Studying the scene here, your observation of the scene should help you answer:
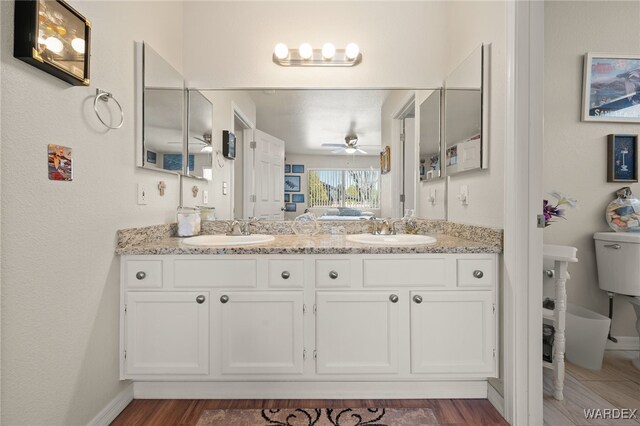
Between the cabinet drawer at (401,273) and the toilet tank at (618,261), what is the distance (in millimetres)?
1538

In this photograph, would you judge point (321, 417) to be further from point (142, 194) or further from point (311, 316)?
point (142, 194)

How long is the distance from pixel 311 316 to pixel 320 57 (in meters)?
1.71

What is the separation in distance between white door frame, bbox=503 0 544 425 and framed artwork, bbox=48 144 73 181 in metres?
1.93

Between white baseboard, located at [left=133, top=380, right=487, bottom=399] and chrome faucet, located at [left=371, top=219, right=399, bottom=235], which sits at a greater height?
chrome faucet, located at [left=371, top=219, right=399, bottom=235]

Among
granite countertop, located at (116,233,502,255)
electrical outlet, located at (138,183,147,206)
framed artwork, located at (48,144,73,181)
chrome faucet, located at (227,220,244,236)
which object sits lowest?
granite countertop, located at (116,233,502,255)

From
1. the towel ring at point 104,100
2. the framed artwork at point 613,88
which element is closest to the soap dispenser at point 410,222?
the framed artwork at point 613,88

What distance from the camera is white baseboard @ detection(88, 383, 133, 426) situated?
1.54m

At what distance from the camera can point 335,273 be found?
1703 millimetres

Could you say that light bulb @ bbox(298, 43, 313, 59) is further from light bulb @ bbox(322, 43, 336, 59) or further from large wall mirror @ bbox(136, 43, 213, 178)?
large wall mirror @ bbox(136, 43, 213, 178)

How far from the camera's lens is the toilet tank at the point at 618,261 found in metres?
2.21

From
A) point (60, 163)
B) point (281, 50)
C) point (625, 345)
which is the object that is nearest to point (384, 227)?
point (281, 50)

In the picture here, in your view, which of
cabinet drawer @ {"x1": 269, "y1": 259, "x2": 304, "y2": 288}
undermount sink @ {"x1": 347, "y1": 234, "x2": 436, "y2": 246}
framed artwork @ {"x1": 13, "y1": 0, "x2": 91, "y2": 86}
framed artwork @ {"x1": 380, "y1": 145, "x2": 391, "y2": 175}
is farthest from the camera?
framed artwork @ {"x1": 380, "y1": 145, "x2": 391, "y2": 175}

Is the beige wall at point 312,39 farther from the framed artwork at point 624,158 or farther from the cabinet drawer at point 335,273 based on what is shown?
the framed artwork at point 624,158

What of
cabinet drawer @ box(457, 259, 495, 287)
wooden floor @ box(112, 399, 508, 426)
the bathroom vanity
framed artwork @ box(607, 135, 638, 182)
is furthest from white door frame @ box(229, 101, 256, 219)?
framed artwork @ box(607, 135, 638, 182)
